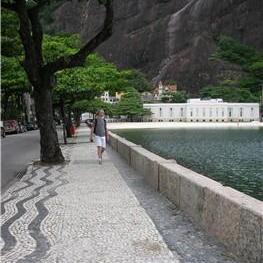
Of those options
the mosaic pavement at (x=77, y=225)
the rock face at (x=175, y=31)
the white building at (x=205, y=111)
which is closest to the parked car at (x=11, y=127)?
the mosaic pavement at (x=77, y=225)

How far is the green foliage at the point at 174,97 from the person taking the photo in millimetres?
126938

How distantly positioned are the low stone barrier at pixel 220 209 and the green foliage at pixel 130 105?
10116 cm

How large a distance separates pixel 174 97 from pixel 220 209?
398ft

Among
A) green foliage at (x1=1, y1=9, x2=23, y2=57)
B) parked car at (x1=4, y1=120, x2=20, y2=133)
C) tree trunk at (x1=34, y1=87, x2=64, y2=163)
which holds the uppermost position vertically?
green foliage at (x1=1, y1=9, x2=23, y2=57)

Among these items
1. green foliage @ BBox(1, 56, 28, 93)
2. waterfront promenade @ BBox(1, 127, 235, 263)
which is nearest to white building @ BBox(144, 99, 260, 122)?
green foliage @ BBox(1, 56, 28, 93)

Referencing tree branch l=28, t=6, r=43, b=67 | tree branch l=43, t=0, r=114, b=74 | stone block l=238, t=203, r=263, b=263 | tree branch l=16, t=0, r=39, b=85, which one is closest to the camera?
stone block l=238, t=203, r=263, b=263

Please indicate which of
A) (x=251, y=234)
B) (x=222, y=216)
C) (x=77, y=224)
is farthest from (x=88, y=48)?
(x=251, y=234)

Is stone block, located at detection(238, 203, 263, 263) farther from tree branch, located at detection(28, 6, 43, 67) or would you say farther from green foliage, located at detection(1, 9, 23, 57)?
green foliage, located at detection(1, 9, 23, 57)

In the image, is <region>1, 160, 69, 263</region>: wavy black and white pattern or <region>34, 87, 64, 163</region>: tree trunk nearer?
<region>1, 160, 69, 263</region>: wavy black and white pattern

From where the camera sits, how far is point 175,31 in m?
138

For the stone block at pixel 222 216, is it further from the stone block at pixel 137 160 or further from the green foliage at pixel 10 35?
the green foliage at pixel 10 35

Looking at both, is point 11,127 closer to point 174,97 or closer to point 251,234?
point 251,234

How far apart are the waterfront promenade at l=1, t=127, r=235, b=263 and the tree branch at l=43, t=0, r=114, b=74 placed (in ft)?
16.6

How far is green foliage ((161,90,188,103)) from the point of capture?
126938mm
